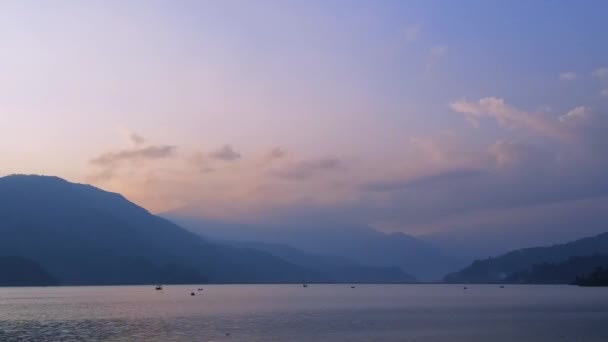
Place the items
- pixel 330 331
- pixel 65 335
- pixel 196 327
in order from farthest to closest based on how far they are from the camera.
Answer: pixel 196 327, pixel 330 331, pixel 65 335

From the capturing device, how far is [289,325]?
82.8 m

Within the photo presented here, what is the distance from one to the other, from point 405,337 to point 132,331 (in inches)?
1116

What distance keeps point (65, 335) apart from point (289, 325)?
997 inches

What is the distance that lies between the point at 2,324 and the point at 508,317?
6350cm

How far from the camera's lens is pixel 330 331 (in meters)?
74.1

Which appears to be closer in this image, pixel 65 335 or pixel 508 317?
pixel 65 335

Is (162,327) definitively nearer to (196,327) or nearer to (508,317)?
(196,327)

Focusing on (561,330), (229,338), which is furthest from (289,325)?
(561,330)

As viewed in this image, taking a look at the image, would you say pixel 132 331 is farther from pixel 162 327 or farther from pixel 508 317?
pixel 508 317

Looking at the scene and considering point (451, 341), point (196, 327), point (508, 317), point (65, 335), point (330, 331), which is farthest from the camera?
point (508, 317)

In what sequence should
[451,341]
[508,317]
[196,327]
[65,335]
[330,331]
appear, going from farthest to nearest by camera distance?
[508,317], [196,327], [330,331], [65,335], [451,341]

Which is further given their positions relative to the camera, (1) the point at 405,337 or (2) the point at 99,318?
(2) the point at 99,318

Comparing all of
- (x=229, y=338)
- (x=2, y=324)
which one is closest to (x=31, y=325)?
(x=2, y=324)

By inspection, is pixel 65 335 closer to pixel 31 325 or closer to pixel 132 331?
pixel 132 331
